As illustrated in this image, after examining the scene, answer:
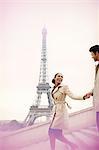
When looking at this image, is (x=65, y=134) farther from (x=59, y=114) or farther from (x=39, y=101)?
(x=39, y=101)

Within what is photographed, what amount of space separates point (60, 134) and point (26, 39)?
1.90 feet

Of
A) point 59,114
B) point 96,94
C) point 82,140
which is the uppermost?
point 96,94

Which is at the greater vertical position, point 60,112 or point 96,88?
point 96,88

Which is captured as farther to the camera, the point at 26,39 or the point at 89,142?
the point at 26,39

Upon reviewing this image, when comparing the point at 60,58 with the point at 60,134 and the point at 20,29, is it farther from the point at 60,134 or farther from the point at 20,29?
the point at 60,134

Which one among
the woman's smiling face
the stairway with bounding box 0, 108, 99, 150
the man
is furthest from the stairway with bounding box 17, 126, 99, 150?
the woman's smiling face

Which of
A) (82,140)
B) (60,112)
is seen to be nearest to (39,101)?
(60,112)

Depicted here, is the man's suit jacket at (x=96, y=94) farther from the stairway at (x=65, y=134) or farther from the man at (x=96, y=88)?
the stairway at (x=65, y=134)

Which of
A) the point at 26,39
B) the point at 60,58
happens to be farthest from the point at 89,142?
the point at 26,39

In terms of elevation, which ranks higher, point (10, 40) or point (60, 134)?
point (10, 40)

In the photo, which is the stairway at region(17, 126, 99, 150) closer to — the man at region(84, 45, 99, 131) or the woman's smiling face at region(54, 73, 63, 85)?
the man at region(84, 45, 99, 131)

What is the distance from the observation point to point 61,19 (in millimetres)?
2062

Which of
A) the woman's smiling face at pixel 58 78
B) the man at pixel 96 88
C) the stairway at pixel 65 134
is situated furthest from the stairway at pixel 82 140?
the woman's smiling face at pixel 58 78

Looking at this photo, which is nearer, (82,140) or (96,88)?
(96,88)
